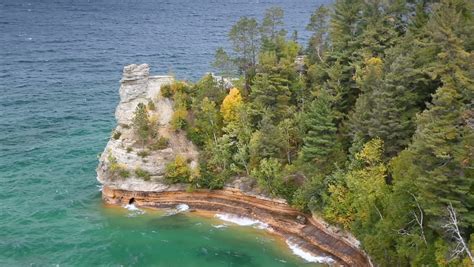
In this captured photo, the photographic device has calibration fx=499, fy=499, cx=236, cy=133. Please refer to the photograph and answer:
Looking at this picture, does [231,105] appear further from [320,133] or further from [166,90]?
[320,133]

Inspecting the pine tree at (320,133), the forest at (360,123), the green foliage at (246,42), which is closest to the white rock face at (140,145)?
the forest at (360,123)

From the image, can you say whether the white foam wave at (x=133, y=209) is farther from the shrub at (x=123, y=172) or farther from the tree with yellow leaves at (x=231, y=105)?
the tree with yellow leaves at (x=231, y=105)

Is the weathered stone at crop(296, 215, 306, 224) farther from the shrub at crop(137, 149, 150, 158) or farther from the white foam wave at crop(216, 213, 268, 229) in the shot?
the shrub at crop(137, 149, 150, 158)

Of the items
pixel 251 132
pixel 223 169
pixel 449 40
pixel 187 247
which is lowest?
pixel 187 247

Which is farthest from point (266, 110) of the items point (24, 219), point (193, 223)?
point (24, 219)

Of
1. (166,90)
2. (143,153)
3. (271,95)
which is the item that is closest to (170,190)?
(143,153)

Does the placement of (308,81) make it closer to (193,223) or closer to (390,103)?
(390,103)

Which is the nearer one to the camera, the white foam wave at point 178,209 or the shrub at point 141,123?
the white foam wave at point 178,209
